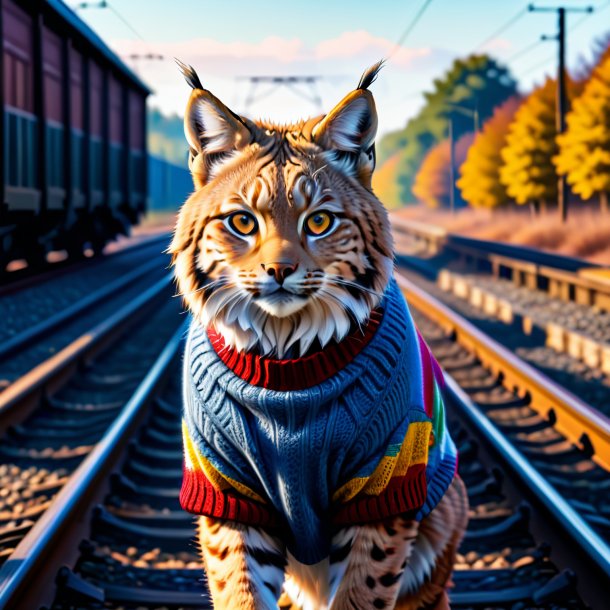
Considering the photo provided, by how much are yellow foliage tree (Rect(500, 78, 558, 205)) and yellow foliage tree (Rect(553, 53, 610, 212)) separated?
6.34m

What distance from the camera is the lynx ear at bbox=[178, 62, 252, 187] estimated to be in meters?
2.20

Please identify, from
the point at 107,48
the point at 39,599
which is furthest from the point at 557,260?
the point at 39,599

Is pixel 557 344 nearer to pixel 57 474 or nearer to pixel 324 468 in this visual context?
pixel 57 474

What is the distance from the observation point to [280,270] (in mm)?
2115

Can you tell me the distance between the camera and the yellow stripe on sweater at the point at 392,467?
7.75 ft

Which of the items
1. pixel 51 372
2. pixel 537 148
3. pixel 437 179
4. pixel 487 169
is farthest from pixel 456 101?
pixel 51 372

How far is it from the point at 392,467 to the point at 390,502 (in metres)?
0.09

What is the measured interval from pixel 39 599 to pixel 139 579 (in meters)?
0.52

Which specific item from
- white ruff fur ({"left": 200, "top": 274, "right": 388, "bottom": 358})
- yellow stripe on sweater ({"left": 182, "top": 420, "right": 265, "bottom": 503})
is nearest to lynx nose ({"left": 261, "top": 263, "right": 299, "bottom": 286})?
white ruff fur ({"left": 200, "top": 274, "right": 388, "bottom": 358})

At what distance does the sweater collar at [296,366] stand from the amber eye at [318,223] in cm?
27

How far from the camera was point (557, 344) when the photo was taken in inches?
364

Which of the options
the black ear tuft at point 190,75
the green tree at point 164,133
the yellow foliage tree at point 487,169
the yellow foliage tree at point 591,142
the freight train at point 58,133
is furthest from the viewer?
the green tree at point 164,133

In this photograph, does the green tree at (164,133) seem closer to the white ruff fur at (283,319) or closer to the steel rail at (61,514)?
the steel rail at (61,514)

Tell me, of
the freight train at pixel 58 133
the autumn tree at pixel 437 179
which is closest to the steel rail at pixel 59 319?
the freight train at pixel 58 133
